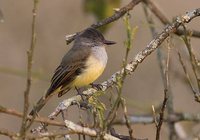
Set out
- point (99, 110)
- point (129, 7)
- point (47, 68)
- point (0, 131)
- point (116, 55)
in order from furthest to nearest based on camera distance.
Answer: point (116, 55) → point (47, 68) → point (129, 7) → point (99, 110) → point (0, 131)

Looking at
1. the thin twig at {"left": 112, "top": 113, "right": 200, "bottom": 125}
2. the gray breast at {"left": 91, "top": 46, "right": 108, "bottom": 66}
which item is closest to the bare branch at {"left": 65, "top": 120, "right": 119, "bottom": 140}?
the thin twig at {"left": 112, "top": 113, "right": 200, "bottom": 125}

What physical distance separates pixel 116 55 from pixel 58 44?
4.24ft

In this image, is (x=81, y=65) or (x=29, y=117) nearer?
(x=29, y=117)

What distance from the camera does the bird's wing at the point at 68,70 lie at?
5.60m

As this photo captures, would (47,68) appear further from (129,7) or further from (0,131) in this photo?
(0,131)

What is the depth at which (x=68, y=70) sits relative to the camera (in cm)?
583

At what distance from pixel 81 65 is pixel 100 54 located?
0.58ft

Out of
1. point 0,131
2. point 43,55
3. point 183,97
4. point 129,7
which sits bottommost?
point 0,131

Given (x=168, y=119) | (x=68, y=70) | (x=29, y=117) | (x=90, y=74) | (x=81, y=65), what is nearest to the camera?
(x=29, y=117)

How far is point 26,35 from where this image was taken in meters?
10.8

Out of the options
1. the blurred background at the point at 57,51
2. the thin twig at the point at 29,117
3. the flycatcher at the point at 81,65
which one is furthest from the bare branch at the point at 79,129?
the blurred background at the point at 57,51

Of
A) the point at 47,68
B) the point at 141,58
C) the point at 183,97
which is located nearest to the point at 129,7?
the point at 141,58

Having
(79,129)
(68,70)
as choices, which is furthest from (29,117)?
(68,70)

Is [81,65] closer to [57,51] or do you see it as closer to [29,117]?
[29,117]
